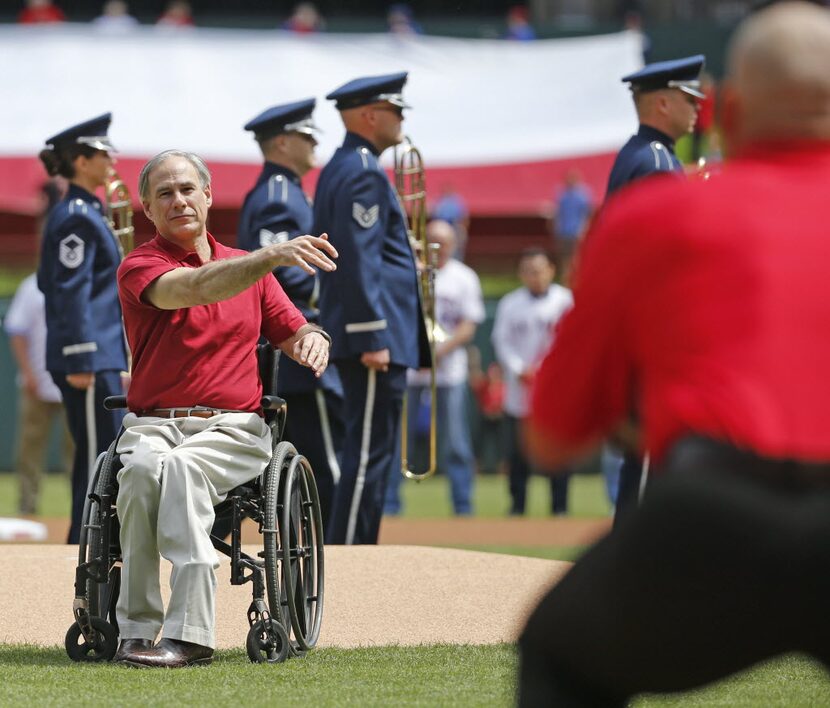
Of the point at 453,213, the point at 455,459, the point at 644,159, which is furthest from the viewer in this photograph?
the point at 453,213

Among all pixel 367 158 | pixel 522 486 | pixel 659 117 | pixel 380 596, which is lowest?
pixel 522 486

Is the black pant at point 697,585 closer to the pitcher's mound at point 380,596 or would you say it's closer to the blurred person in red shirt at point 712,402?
the blurred person in red shirt at point 712,402

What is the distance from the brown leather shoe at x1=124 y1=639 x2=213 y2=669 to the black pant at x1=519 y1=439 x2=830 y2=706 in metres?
2.87

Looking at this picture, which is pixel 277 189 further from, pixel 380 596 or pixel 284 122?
pixel 380 596

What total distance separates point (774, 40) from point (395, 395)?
5551mm

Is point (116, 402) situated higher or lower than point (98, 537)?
higher

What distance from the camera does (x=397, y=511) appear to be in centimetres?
1248

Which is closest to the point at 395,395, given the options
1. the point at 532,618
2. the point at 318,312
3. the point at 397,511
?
the point at 318,312

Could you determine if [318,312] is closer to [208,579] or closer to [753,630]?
[208,579]

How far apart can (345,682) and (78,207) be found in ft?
12.2

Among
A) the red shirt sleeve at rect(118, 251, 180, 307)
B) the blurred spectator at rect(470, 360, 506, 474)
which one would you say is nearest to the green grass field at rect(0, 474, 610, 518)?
the blurred spectator at rect(470, 360, 506, 474)

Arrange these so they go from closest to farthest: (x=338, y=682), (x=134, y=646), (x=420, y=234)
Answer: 1. (x=338, y=682)
2. (x=134, y=646)
3. (x=420, y=234)

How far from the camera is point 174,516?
5.31m

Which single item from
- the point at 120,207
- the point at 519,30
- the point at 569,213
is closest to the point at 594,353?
the point at 120,207
